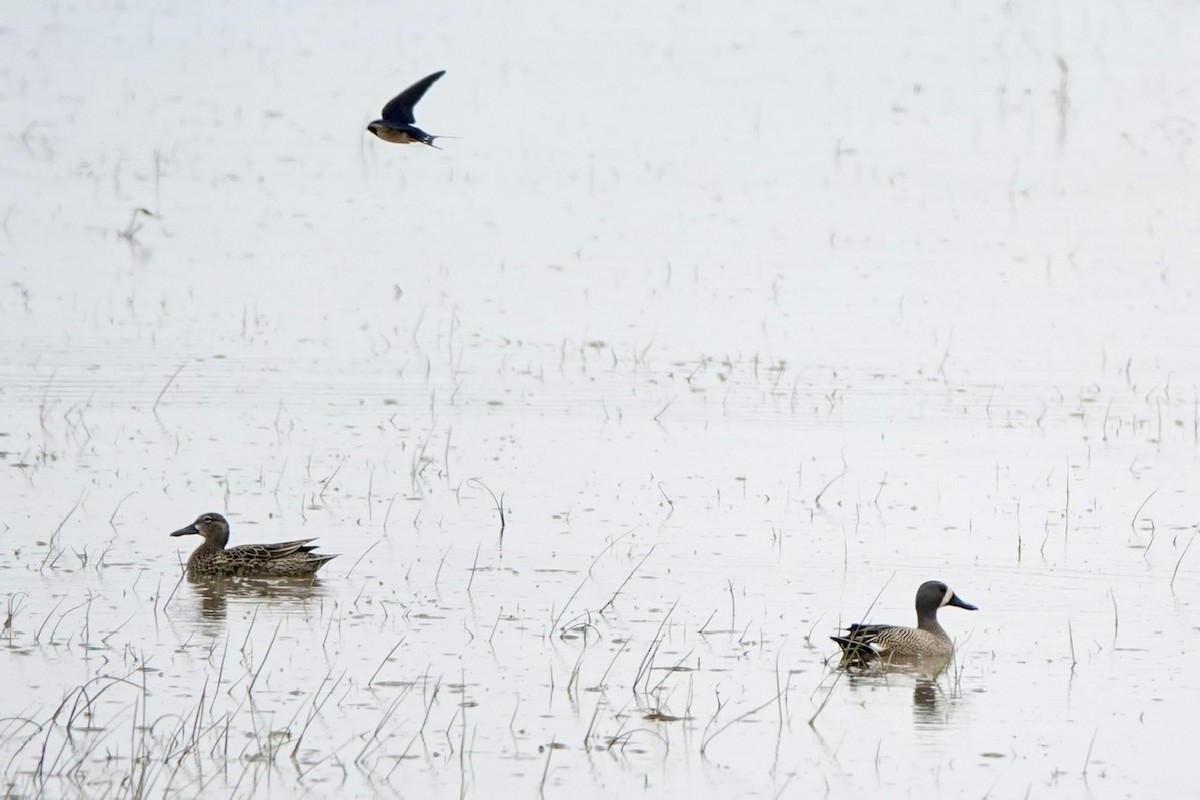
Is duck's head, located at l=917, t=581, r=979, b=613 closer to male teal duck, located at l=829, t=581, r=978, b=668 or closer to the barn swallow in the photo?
male teal duck, located at l=829, t=581, r=978, b=668

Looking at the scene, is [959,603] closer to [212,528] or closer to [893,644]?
[893,644]

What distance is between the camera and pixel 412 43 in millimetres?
35531

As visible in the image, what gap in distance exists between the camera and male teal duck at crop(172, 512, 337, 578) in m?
11.3

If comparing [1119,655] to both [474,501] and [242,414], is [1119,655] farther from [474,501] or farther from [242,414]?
[242,414]

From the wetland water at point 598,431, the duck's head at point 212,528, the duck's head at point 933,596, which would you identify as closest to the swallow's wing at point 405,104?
the wetland water at point 598,431

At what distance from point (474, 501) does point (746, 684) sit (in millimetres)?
3722

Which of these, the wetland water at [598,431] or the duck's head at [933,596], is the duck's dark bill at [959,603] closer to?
the duck's head at [933,596]

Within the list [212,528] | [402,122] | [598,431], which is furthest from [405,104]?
[598,431]

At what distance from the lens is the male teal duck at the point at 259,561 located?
11.3 meters

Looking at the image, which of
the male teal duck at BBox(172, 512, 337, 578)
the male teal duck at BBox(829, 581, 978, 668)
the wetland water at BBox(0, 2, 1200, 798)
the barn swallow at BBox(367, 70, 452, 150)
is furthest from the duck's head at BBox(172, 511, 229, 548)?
the male teal duck at BBox(829, 581, 978, 668)

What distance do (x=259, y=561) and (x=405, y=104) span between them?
287 cm

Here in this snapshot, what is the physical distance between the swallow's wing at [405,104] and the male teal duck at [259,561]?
8.35 ft

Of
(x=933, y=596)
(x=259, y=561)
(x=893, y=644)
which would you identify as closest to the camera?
(x=893, y=644)

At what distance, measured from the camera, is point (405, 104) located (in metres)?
12.4
